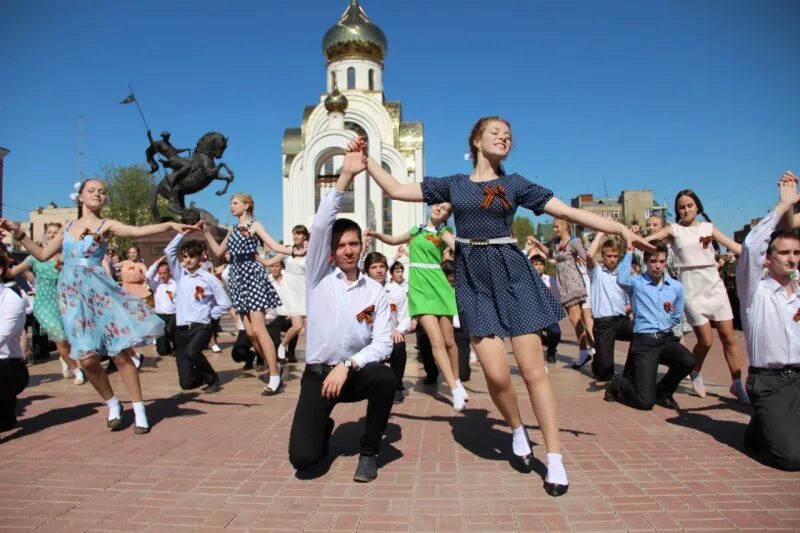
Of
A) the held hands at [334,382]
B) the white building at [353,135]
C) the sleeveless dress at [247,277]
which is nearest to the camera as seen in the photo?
the held hands at [334,382]

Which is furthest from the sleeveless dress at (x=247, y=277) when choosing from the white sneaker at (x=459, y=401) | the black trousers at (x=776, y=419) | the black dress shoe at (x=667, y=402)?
the black trousers at (x=776, y=419)

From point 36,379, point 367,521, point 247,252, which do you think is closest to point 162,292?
point 36,379

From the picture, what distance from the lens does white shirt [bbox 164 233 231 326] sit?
6.39 meters

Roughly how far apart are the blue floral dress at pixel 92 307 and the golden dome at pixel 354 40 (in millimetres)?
34073

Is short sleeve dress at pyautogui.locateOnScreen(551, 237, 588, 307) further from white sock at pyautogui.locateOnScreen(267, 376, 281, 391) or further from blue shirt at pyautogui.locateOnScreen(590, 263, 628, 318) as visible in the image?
white sock at pyautogui.locateOnScreen(267, 376, 281, 391)

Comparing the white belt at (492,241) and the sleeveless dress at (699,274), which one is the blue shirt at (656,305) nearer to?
the sleeveless dress at (699,274)

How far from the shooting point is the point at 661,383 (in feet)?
18.1

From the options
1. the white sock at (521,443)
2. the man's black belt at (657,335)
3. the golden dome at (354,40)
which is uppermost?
the golden dome at (354,40)

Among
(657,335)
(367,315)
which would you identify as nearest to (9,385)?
(367,315)

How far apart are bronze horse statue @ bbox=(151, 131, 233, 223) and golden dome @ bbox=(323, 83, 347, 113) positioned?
14.4 metres

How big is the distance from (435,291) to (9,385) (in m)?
3.81

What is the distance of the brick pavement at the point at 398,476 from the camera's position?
298 centimetres

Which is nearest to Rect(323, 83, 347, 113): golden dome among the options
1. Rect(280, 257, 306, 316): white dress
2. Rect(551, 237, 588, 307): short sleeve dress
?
Rect(280, 257, 306, 316): white dress

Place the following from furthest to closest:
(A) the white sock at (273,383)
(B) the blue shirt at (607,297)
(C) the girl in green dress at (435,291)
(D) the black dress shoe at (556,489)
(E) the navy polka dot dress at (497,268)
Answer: (B) the blue shirt at (607,297) → (A) the white sock at (273,383) → (C) the girl in green dress at (435,291) → (E) the navy polka dot dress at (497,268) → (D) the black dress shoe at (556,489)
